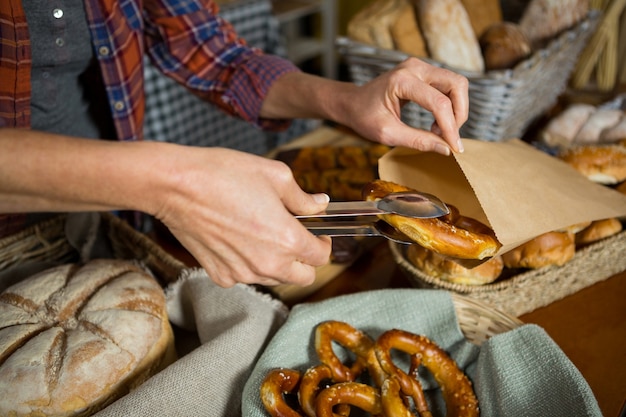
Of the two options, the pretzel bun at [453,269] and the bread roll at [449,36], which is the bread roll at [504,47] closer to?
the bread roll at [449,36]

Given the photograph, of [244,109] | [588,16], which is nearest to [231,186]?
[244,109]

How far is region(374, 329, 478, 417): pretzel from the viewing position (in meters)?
0.75

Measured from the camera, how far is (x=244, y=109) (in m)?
1.20

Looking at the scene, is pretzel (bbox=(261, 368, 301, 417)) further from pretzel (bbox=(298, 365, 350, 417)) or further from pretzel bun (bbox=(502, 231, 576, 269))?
pretzel bun (bbox=(502, 231, 576, 269))

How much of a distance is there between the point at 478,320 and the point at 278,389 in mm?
346

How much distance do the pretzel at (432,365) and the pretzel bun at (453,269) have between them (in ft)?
0.49

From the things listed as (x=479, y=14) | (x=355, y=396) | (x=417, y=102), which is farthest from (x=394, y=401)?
(x=479, y=14)

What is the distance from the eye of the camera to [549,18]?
1545 mm

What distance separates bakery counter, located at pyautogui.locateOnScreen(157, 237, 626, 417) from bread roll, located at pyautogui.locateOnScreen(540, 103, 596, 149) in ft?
1.63

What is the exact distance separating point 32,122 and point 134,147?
0.62 meters

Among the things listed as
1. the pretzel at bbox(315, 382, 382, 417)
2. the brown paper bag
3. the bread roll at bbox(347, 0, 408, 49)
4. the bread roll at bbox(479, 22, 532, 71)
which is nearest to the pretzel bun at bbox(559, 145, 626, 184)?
the brown paper bag

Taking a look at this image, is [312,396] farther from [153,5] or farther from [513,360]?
[153,5]

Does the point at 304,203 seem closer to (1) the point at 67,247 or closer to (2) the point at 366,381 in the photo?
(2) the point at 366,381

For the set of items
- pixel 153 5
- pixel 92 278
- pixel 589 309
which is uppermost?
pixel 153 5
